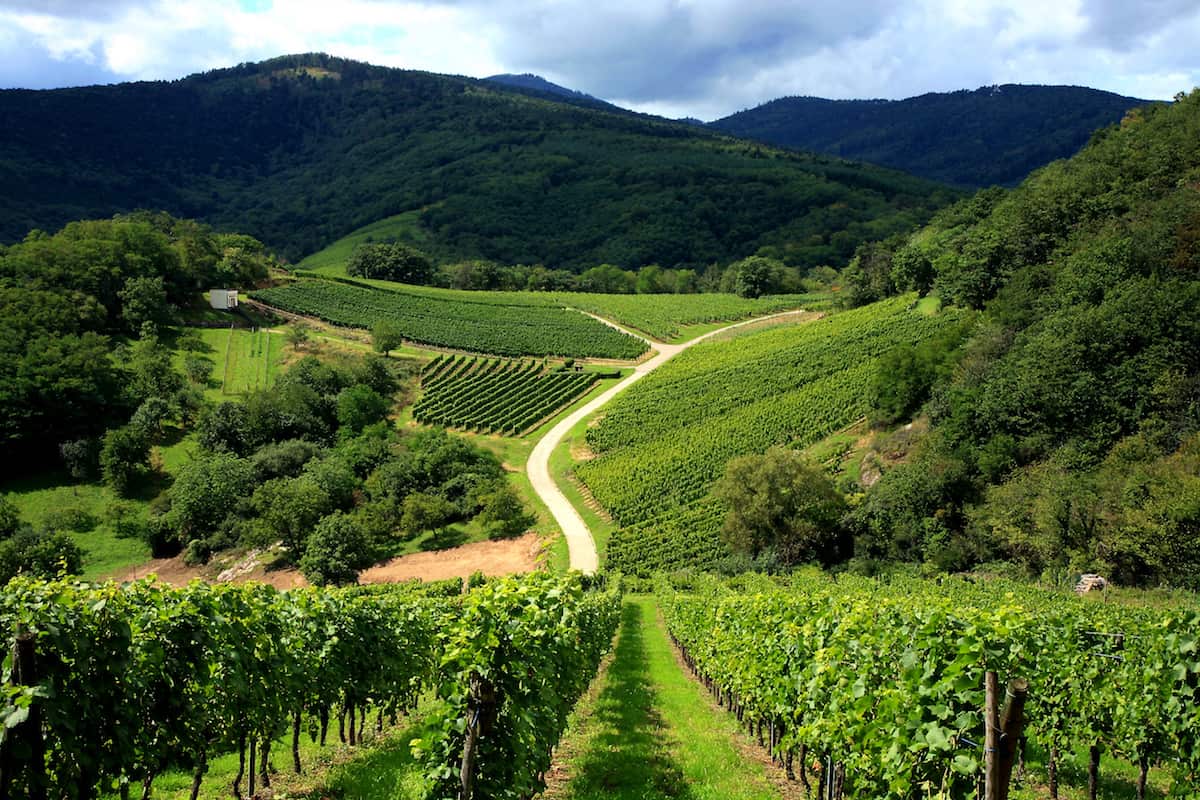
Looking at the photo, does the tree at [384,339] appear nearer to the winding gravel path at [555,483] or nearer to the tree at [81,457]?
the winding gravel path at [555,483]

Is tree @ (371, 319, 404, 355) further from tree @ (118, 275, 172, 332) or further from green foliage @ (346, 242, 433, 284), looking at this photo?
green foliage @ (346, 242, 433, 284)

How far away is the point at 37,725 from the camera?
5605mm

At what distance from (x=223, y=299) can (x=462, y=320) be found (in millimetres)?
28247

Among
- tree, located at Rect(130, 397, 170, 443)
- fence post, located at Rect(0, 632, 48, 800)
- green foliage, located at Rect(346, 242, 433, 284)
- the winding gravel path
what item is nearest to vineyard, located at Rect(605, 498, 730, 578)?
the winding gravel path

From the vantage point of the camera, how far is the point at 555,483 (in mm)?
52969

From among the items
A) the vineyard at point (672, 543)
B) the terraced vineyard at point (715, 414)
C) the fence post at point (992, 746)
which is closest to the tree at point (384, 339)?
the terraced vineyard at point (715, 414)

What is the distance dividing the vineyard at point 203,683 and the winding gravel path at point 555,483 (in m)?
16.9

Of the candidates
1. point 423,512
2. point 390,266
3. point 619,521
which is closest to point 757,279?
point 390,266

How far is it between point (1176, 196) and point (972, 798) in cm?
4886

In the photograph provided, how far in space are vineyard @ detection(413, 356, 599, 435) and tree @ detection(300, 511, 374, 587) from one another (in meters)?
21.1

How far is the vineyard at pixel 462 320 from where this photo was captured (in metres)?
81.2

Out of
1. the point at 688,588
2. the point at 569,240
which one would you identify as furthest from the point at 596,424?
the point at 569,240

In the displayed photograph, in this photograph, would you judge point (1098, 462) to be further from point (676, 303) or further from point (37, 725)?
point (676, 303)

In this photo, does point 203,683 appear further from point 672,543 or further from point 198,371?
point 198,371
